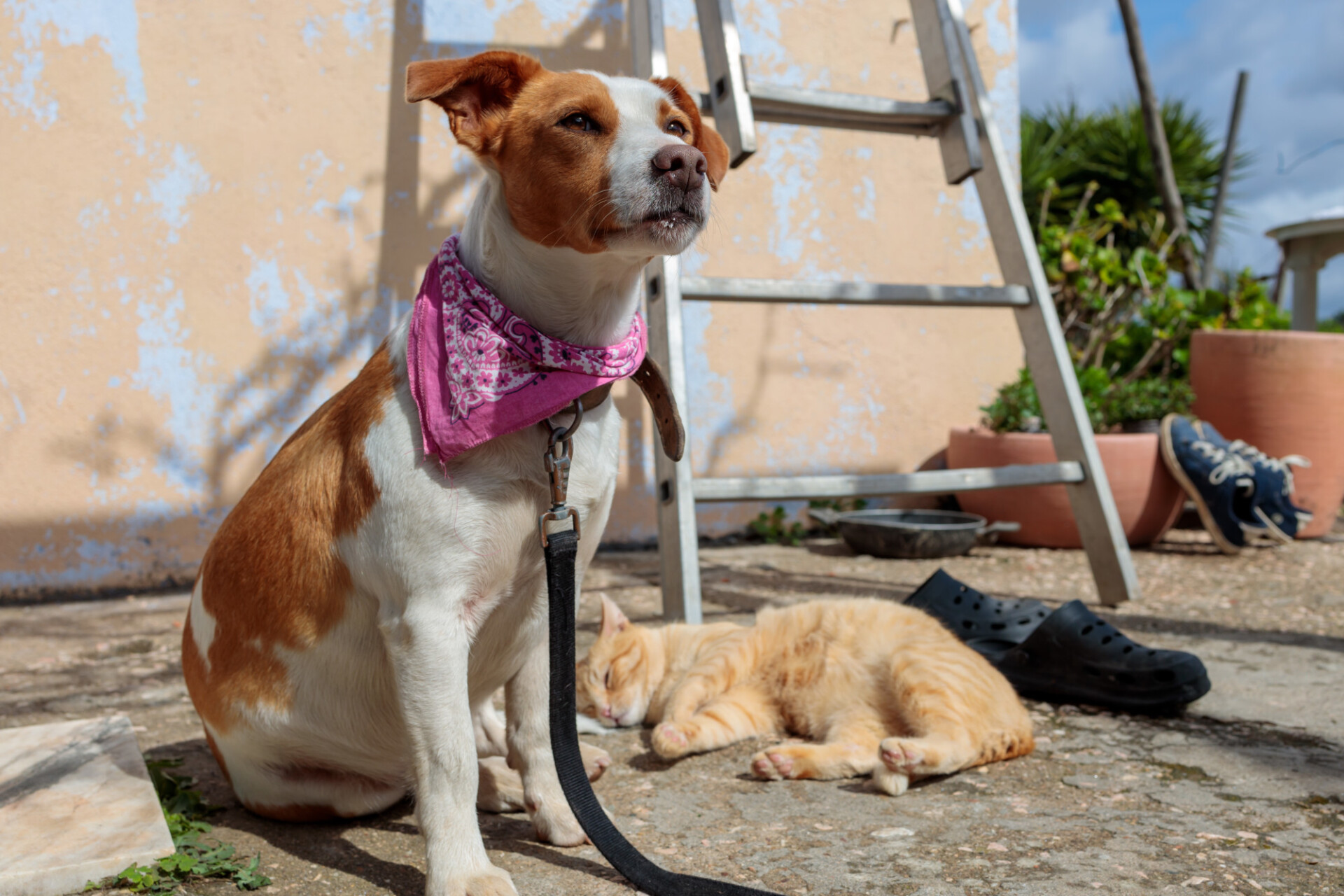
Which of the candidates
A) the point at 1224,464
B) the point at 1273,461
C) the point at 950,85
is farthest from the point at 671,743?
the point at 1273,461

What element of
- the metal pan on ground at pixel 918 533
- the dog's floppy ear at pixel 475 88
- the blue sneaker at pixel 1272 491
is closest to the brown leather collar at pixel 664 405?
the dog's floppy ear at pixel 475 88

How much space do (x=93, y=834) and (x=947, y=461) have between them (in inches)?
169

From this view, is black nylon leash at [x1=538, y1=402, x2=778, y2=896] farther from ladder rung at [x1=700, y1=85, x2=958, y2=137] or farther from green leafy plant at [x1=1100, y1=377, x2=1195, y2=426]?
green leafy plant at [x1=1100, y1=377, x2=1195, y2=426]

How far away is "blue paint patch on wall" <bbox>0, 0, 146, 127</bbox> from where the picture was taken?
145 inches

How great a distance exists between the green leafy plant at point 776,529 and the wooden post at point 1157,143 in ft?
13.5

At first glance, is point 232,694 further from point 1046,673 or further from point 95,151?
point 95,151

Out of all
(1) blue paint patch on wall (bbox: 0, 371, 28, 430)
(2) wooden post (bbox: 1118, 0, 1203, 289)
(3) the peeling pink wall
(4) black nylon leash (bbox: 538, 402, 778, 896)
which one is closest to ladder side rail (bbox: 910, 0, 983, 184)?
(3) the peeling pink wall

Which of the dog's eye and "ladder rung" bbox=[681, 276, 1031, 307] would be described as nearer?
the dog's eye

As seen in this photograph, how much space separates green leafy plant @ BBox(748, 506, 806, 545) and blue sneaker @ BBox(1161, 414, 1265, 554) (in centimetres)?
178

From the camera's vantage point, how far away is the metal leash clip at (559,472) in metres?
1.42

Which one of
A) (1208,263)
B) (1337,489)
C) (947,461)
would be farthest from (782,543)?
(1208,263)

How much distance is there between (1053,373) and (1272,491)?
6.34 ft

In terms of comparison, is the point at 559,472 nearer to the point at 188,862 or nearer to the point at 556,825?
the point at 556,825

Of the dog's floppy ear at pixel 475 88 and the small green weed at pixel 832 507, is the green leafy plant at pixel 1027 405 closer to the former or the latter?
the small green weed at pixel 832 507
